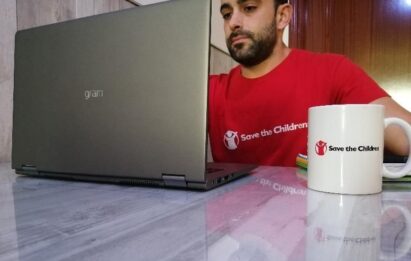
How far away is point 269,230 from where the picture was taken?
292 mm

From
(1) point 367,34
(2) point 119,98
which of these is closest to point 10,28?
(2) point 119,98

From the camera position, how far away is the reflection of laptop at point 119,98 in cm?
46

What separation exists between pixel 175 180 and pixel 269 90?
87cm

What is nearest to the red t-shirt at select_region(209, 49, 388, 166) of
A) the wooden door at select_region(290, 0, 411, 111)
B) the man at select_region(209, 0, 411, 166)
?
the man at select_region(209, 0, 411, 166)

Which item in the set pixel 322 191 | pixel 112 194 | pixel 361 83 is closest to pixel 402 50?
pixel 361 83

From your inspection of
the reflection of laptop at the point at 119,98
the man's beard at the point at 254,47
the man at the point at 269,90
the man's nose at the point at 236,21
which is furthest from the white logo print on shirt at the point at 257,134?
the reflection of laptop at the point at 119,98

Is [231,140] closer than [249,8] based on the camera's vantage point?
Yes

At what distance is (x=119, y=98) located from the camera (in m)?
0.51

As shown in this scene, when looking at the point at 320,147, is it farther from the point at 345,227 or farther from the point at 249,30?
the point at 249,30

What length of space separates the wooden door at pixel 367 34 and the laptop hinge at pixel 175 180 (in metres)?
2.34

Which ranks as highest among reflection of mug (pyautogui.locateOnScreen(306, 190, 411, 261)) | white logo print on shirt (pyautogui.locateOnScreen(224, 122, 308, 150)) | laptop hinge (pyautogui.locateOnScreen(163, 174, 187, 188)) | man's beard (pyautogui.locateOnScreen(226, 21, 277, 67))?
man's beard (pyautogui.locateOnScreen(226, 21, 277, 67))

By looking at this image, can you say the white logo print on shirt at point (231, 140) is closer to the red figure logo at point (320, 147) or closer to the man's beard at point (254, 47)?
the man's beard at point (254, 47)

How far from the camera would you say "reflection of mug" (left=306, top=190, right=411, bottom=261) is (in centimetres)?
24

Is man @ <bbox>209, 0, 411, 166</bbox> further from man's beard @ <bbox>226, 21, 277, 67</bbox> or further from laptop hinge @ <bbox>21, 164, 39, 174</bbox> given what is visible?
laptop hinge @ <bbox>21, 164, 39, 174</bbox>
